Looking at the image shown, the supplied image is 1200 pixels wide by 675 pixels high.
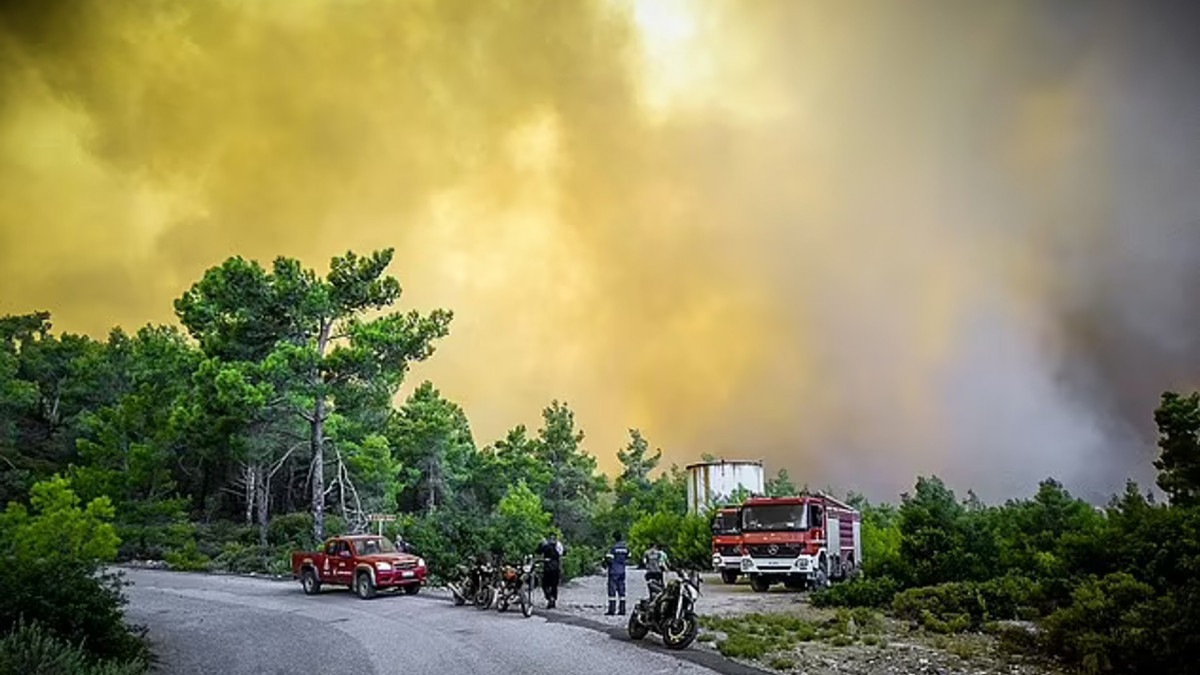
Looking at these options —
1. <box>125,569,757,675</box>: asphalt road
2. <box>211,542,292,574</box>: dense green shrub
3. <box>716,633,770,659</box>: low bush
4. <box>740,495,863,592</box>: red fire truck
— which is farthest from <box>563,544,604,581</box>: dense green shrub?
<box>716,633,770,659</box>: low bush

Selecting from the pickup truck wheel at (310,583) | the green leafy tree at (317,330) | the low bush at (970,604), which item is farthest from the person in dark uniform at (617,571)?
the green leafy tree at (317,330)

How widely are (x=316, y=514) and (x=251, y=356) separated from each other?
8271 millimetres

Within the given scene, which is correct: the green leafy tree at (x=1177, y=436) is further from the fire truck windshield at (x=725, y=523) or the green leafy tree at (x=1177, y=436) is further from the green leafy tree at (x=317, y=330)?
the green leafy tree at (x=317, y=330)

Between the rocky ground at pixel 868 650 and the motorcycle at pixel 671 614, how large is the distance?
1.86 feet

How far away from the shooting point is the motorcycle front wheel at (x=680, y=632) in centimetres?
1438

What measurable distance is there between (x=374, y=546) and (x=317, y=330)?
15956 mm

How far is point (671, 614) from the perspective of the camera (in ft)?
48.8

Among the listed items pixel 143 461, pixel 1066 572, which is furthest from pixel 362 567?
pixel 143 461

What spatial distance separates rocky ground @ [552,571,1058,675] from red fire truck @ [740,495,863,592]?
13.0ft

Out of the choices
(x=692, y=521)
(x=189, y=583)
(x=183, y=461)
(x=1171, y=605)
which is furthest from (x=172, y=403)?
(x=1171, y=605)

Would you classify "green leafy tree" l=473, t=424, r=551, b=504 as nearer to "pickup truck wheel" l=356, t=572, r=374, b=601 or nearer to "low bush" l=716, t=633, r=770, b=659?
"pickup truck wheel" l=356, t=572, r=374, b=601

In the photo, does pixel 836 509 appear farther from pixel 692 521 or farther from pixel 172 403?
pixel 172 403

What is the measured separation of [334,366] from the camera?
37.2 metres

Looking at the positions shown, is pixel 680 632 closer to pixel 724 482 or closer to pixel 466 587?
pixel 466 587
